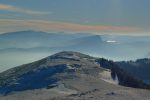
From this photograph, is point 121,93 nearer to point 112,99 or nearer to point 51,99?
point 112,99

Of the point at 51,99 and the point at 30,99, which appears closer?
the point at 51,99

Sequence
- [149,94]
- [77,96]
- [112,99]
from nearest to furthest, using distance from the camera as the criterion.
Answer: [112,99] → [77,96] → [149,94]

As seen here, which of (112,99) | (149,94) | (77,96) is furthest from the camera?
(149,94)

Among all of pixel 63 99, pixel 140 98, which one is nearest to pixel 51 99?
pixel 63 99

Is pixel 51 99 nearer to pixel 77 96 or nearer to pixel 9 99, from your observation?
pixel 77 96

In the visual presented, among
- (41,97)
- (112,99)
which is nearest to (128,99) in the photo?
(112,99)

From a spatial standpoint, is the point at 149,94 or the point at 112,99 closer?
the point at 112,99

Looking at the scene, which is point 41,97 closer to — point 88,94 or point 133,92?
point 88,94

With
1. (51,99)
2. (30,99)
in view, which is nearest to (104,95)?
(51,99)
